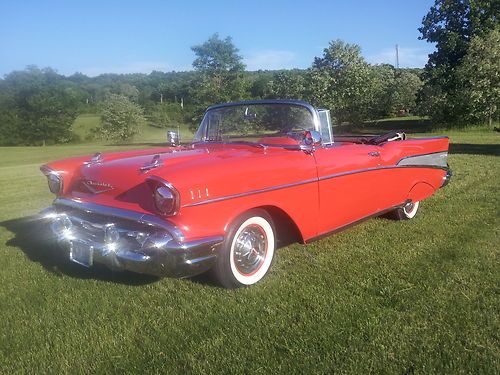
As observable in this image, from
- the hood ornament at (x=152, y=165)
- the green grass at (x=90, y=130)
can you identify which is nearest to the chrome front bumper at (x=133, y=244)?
the hood ornament at (x=152, y=165)

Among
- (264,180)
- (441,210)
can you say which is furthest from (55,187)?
(441,210)

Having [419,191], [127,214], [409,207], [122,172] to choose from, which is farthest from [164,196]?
[409,207]

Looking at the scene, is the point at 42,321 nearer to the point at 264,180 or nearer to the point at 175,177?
the point at 175,177

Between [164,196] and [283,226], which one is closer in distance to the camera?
[164,196]

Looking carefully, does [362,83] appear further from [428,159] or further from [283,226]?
[283,226]

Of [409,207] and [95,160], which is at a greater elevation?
[95,160]

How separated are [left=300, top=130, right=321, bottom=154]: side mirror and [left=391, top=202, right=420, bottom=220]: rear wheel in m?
1.81

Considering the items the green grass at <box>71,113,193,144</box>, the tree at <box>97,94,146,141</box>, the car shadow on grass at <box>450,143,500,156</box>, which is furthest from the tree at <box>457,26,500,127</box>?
the tree at <box>97,94,146,141</box>

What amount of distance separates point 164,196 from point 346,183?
188 cm

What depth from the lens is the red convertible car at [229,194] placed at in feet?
10.1

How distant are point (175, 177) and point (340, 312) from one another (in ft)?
4.70

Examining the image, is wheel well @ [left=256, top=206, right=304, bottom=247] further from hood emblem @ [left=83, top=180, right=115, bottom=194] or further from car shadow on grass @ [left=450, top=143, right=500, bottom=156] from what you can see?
car shadow on grass @ [left=450, top=143, right=500, bottom=156]

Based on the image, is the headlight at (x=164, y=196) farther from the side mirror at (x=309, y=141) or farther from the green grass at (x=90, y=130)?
the green grass at (x=90, y=130)

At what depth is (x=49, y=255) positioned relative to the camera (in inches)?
179
